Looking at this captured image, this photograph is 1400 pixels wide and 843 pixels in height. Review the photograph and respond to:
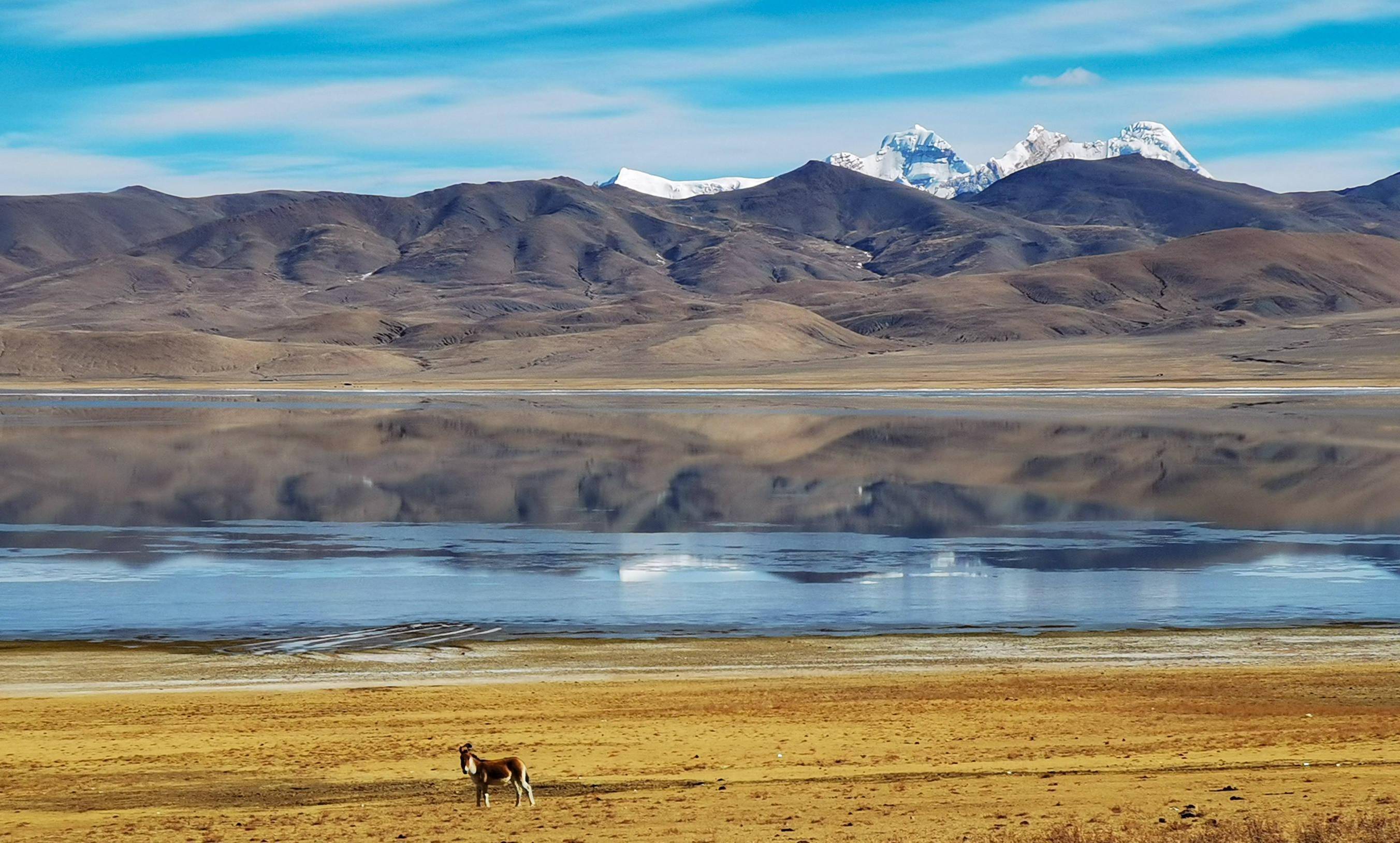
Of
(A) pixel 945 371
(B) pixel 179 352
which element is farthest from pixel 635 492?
(B) pixel 179 352

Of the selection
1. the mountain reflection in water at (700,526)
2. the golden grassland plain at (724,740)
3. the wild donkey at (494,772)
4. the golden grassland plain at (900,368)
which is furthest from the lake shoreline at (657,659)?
the golden grassland plain at (900,368)

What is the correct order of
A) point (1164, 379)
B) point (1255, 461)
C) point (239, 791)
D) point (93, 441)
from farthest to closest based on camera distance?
point (1164, 379) → point (93, 441) → point (1255, 461) → point (239, 791)

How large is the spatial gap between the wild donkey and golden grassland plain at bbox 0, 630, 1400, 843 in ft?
0.72

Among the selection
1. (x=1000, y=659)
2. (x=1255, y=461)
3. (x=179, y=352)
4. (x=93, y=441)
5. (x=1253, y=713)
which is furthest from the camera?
(x=179, y=352)

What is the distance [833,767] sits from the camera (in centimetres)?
1220

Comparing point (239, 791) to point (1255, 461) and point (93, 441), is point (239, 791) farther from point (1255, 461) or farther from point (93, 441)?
point (93, 441)

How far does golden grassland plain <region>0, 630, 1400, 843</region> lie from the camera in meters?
10.5

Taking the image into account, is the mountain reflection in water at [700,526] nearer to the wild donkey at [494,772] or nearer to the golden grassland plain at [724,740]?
the golden grassland plain at [724,740]

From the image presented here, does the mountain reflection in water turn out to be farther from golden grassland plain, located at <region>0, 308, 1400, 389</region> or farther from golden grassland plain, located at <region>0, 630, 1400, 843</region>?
golden grassland plain, located at <region>0, 308, 1400, 389</region>

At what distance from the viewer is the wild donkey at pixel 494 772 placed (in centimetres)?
1073

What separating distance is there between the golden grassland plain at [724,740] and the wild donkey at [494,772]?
22 cm

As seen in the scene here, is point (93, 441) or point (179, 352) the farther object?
point (179, 352)

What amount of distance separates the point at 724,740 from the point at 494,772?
2.90 meters

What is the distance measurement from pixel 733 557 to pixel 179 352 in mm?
136617
